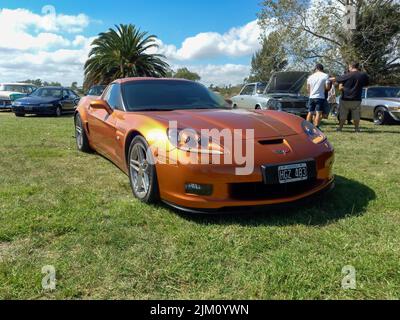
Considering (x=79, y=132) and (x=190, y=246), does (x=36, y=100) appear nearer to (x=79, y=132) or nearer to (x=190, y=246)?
(x=79, y=132)

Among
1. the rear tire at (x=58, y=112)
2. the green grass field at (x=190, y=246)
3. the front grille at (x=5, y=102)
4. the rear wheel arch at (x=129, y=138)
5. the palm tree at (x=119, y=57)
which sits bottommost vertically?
the green grass field at (x=190, y=246)

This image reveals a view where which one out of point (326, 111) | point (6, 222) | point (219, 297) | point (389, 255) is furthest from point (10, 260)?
point (326, 111)

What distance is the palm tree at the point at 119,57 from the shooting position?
27.8 m

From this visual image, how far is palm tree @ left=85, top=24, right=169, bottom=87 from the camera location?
1094 inches

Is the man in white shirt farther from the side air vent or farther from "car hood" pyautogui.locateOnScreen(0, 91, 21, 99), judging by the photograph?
"car hood" pyautogui.locateOnScreen(0, 91, 21, 99)

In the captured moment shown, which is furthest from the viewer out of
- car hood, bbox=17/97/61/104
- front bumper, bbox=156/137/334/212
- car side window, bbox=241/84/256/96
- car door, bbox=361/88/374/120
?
car hood, bbox=17/97/61/104

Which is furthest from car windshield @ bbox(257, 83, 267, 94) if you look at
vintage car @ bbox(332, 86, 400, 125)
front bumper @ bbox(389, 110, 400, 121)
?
front bumper @ bbox(389, 110, 400, 121)

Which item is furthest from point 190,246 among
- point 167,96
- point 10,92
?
point 10,92

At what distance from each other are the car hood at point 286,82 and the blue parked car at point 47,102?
28.8ft

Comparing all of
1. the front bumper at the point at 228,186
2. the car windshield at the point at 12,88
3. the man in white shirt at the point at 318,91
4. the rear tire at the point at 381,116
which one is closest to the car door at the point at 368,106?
the rear tire at the point at 381,116

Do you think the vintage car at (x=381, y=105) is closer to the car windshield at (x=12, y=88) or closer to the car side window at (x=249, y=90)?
the car side window at (x=249, y=90)

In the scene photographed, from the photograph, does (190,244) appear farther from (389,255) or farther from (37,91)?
(37,91)

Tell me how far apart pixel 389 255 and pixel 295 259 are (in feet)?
2.02

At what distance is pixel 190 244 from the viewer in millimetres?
2625
